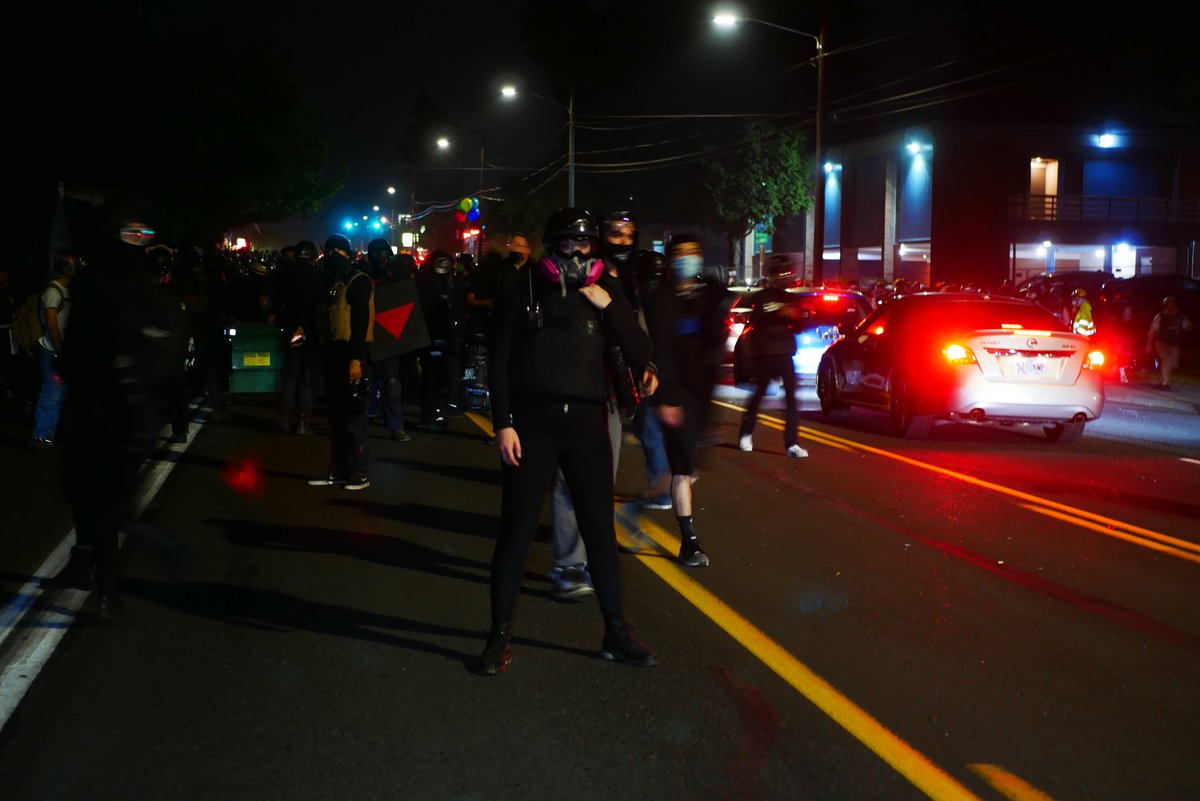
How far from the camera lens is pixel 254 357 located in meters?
16.9

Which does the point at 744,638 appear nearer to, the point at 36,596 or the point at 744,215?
the point at 36,596

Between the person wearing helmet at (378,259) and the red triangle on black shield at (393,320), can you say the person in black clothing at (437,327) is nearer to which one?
the person wearing helmet at (378,259)

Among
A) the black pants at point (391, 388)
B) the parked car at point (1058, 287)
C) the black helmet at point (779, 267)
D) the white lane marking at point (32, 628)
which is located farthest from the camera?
the parked car at point (1058, 287)

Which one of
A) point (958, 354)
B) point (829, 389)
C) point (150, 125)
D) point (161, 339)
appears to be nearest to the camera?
point (161, 339)

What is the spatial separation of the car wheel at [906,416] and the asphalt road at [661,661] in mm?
3836

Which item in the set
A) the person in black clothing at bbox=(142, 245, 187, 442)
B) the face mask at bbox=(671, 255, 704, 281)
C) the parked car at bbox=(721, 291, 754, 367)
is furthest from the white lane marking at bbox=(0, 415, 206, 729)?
the parked car at bbox=(721, 291, 754, 367)

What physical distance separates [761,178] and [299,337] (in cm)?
4814

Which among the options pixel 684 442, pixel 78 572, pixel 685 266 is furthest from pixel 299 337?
pixel 78 572

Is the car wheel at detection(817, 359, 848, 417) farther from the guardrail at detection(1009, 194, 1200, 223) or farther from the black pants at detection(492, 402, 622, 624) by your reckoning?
the guardrail at detection(1009, 194, 1200, 223)

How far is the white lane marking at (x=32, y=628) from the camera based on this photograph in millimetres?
6000

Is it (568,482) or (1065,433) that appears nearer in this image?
(568,482)

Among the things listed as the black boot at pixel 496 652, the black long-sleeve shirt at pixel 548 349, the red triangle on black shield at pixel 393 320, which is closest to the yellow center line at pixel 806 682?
the black boot at pixel 496 652

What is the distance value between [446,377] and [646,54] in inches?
2640

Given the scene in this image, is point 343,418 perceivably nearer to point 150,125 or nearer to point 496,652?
point 496,652
